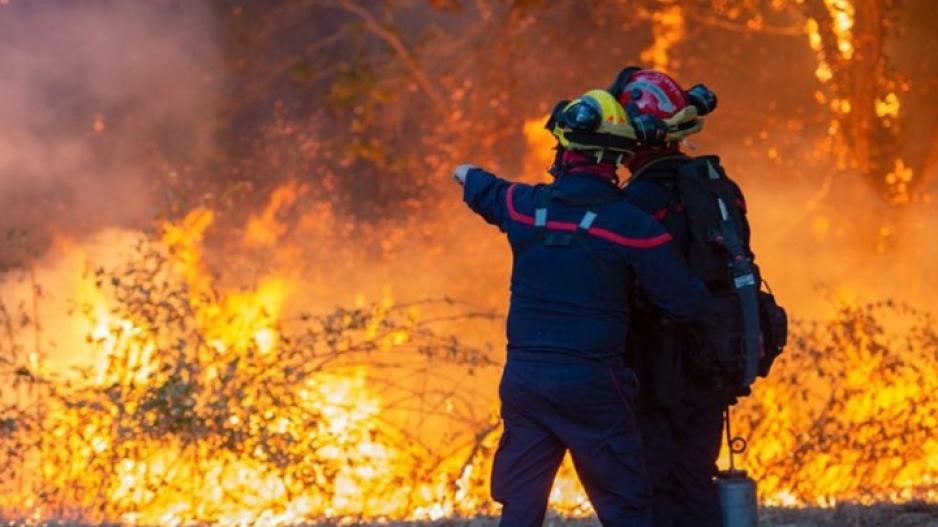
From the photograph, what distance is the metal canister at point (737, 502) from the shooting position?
550cm

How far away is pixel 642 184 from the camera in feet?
17.8

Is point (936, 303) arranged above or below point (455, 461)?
above

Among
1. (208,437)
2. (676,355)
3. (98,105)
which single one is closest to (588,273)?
(676,355)

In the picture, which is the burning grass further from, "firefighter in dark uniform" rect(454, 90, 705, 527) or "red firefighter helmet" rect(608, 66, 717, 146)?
"red firefighter helmet" rect(608, 66, 717, 146)

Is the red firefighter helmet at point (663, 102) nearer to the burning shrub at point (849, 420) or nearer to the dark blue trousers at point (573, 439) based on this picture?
the dark blue trousers at point (573, 439)

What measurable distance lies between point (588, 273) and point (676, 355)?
0.57 m

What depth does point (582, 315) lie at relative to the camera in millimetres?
5043

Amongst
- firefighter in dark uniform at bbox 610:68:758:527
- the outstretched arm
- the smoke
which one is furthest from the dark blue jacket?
the smoke

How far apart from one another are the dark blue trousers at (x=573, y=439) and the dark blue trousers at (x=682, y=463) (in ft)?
1.14

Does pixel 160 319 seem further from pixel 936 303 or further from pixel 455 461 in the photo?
pixel 936 303

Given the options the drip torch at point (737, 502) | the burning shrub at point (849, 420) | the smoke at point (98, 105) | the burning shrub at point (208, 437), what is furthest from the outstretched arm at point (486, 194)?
the smoke at point (98, 105)

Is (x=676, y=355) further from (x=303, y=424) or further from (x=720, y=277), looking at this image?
(x=303, y=424)

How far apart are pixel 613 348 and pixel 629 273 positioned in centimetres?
24

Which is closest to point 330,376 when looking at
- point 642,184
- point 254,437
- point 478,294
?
point 254,437
